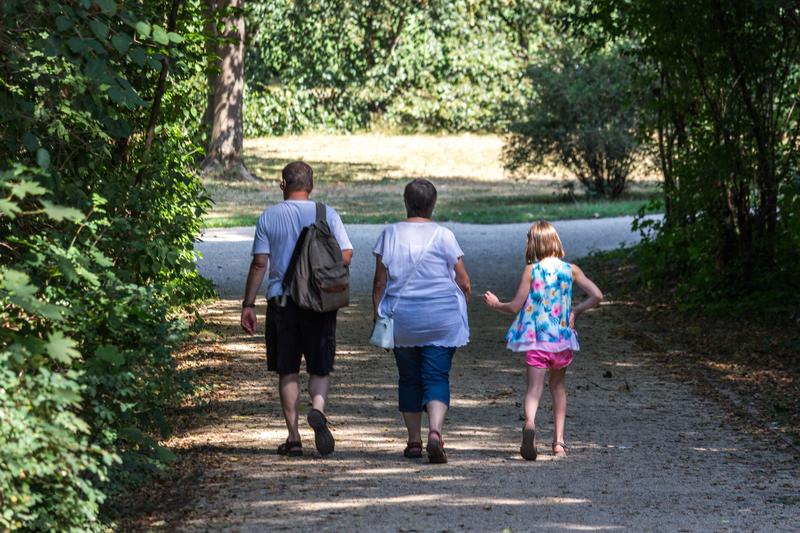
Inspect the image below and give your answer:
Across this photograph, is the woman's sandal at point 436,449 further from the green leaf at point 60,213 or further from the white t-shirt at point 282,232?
the green leaf at point 60,213

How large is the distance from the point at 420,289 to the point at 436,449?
33.3 inches

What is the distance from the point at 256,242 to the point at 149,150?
233cm

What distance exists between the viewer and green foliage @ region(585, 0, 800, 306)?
→ 12320 mm

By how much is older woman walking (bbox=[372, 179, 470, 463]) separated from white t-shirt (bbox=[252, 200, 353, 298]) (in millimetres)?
301

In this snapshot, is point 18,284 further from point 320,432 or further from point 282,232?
point 320,432

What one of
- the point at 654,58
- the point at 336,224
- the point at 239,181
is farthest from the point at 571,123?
the point at 336,224

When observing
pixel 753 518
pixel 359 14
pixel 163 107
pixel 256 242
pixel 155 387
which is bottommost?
pixel 753 518

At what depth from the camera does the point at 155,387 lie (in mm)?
5832

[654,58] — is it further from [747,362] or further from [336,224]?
[336,224]

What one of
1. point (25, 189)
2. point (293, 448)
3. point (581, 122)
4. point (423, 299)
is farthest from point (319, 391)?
point (581, 122)

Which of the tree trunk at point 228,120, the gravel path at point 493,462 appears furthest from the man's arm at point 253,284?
the tree trunk at point 228,120

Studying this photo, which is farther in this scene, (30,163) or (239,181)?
(239,181)

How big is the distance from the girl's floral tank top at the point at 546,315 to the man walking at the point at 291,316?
3.36ft

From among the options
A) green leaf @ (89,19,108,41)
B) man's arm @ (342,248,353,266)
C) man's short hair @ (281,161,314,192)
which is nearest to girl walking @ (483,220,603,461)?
man's arm @ (342,248,353,266)
